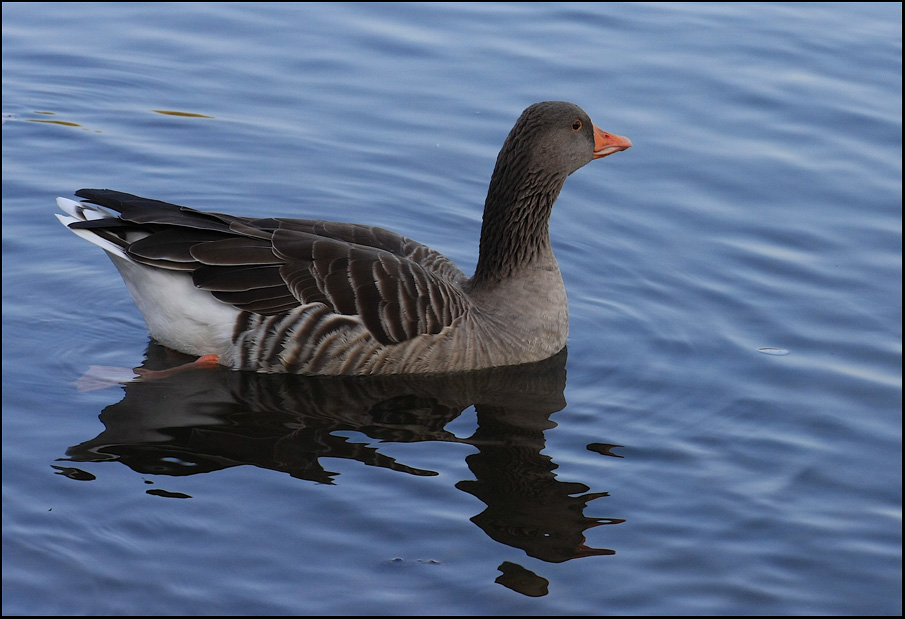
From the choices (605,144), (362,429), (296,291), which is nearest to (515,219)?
(605,144)

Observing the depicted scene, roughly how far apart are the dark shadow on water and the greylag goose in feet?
0.55

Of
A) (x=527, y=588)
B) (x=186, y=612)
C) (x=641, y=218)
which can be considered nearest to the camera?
(x=186, y=612)

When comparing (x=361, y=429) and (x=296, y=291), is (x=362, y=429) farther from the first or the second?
(x=296, y=291)

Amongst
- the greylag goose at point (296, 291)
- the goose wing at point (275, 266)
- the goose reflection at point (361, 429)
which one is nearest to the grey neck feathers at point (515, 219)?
the greylag goose at point (296, 291)

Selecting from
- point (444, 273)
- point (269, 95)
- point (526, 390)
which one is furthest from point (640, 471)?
point (269, 95)

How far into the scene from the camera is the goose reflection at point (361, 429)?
281 inches

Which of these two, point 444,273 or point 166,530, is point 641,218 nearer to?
point 444,273

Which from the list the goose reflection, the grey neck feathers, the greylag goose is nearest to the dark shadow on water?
the goose reflection

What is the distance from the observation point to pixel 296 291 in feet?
28.0

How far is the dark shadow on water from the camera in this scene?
280 inches

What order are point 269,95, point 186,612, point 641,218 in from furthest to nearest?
1. point 269,95
2. point 641,218
3. point 186,612

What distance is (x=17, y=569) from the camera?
6.15 meters

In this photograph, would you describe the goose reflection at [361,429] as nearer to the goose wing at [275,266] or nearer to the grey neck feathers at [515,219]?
the goose wing at [275,266]

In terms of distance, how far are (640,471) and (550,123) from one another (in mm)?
2910
